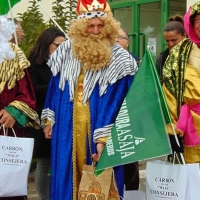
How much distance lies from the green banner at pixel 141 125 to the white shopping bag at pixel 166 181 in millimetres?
271

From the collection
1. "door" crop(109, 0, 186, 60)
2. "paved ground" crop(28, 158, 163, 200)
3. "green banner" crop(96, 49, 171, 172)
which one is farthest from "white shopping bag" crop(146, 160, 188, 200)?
"door" crop(109, 0, 186, 60)

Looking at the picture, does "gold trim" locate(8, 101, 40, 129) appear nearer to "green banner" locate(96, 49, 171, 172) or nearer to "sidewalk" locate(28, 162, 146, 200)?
"green banner" locate(96, 49, 171, 172)

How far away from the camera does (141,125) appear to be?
337 centimetres

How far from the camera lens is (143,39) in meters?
8.80

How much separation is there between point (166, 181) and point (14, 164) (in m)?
1.11

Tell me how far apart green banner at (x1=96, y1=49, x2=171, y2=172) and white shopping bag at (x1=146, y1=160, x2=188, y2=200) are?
0.27 metres

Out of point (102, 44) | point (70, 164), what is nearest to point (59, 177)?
point (70, 164)

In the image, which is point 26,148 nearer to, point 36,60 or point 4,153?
point 4,153

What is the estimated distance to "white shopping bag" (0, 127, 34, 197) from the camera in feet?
11.9

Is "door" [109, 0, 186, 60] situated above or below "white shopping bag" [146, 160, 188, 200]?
A: above

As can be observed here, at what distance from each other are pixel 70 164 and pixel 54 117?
0.39 metres

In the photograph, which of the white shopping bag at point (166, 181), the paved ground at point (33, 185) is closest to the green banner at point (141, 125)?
the white shopping bag at point (166, 181)

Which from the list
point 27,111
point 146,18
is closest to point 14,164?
point 27,111

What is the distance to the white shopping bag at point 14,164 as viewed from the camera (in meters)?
3.64
